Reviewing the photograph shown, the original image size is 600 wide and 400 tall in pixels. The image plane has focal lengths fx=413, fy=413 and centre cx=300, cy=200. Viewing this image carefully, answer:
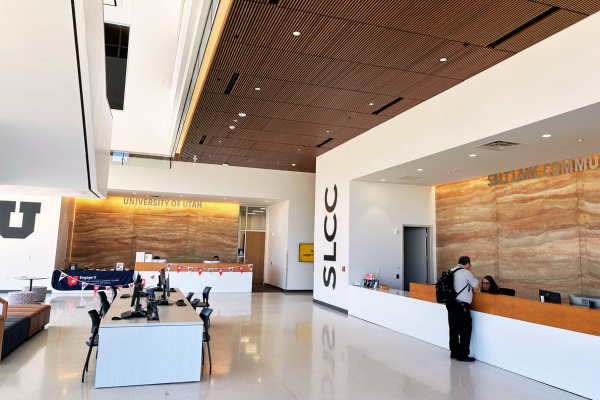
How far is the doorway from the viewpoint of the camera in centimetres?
1098

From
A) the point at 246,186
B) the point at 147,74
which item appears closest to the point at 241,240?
the point at 246,186

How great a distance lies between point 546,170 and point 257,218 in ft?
40.1

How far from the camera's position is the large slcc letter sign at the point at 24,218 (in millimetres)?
13055

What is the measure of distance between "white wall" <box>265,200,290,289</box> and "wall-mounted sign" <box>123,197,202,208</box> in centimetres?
310

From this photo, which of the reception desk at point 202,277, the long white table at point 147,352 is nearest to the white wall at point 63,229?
the reception desk at point 202,277

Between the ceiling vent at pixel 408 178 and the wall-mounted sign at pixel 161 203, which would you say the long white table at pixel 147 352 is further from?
the wall-mounted sign at pixel 161 203

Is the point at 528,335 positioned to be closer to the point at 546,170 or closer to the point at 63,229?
the point at 546,170

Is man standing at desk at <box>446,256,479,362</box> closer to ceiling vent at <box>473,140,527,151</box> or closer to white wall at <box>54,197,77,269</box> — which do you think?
ceiling vent at <box>473,140,527,151</box>

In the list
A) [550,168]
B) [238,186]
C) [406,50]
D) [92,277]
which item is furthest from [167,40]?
[550,168]

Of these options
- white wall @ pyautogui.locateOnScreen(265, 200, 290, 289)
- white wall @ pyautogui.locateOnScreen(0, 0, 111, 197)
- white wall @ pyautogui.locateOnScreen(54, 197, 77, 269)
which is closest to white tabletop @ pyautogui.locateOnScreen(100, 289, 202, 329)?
white wall @ pyautogui.locateOnScreen(0, 0, 111, 197)

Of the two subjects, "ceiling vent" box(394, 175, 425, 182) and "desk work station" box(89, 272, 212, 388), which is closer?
"desk work station" box(89, 272, 212, 388)

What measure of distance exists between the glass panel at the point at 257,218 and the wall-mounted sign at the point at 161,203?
91.5 inches

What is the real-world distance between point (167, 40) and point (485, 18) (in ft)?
26.0

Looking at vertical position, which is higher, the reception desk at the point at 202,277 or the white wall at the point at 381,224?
the white wall at the point at 381,224
